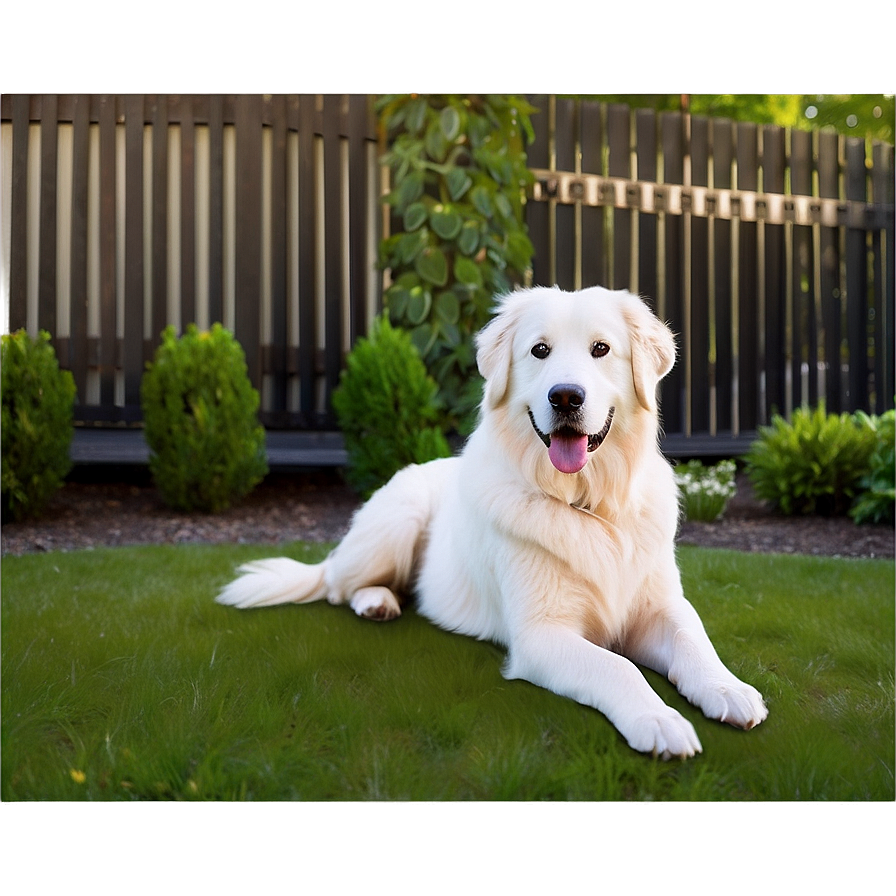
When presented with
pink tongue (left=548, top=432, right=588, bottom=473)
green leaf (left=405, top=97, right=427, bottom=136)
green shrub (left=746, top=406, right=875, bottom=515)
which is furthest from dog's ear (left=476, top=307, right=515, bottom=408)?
green shrub (left=746, top=406, right=875, bottom=515)

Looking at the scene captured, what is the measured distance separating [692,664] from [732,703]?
142mm

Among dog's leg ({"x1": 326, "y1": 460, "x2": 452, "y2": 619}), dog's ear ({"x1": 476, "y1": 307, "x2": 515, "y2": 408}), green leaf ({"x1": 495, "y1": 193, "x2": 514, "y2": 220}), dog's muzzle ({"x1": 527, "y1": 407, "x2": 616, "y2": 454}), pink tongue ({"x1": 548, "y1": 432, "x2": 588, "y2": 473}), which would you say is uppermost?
green leaf ({"x1": 495, "y1": 193, "x2": 514, "y2": 220})

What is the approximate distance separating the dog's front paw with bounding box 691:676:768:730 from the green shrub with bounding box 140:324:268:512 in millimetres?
2699

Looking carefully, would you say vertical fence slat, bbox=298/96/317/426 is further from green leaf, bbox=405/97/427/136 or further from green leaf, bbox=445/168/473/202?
green leaf, bbox=445/168/473/202

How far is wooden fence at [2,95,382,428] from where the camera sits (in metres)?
3.49

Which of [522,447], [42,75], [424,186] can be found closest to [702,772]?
[522,447]

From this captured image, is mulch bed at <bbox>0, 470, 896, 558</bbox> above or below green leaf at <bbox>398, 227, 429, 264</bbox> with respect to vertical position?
below

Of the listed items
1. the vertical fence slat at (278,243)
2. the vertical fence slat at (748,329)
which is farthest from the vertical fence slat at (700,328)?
the vertical fence slat at (278,243)

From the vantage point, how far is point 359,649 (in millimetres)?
1996

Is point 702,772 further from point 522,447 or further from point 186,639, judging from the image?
point 186,639

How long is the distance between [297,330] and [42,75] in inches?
90.9

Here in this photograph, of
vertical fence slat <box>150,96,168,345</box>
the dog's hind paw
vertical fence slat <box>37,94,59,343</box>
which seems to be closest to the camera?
the dog's hind paw

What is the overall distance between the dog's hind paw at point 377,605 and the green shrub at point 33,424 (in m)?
1.88

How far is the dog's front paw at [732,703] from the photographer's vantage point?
1.50 metres
